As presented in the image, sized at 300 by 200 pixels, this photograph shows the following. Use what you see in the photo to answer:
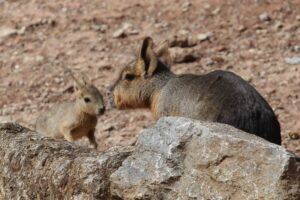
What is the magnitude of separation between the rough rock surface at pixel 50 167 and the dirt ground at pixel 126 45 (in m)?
2.97

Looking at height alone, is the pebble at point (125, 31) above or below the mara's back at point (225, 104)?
below

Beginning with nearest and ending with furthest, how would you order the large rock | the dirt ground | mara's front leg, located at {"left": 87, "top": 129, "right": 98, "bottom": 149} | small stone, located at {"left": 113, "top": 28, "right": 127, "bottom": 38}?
the large rock < mara's front leg, located at {"left": 87, "top": 129, "right": 98, "bottom": 149} < the dirt ground < small stone, located at {"left": 113, "top": 28, "right": 127, "bottom": 38}

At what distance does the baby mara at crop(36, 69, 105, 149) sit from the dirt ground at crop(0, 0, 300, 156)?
143mm

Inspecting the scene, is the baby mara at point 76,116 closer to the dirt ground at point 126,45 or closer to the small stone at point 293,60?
the dirt ground at point 126,45

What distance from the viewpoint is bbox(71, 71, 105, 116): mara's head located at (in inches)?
341

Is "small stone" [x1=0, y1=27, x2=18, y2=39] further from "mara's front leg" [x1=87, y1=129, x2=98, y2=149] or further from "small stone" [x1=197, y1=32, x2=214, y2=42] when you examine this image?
"mara's front leg" [x1=87, y1=129, x2=98, y2=149]

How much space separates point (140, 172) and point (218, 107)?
1.98m

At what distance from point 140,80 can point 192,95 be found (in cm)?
86

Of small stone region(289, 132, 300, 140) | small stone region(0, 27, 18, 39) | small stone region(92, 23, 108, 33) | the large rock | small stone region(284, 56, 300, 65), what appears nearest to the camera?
the large rock

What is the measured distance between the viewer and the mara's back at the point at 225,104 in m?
6.24

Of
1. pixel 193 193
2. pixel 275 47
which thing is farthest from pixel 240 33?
pixel 193 193

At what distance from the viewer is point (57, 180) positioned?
16.1 ft

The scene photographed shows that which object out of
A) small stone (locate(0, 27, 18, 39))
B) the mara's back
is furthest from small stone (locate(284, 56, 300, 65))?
small stone (locate(0, 27, 18, 39))

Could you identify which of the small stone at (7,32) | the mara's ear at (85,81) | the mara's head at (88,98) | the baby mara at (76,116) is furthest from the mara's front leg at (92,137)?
the small stone at (7,32)
